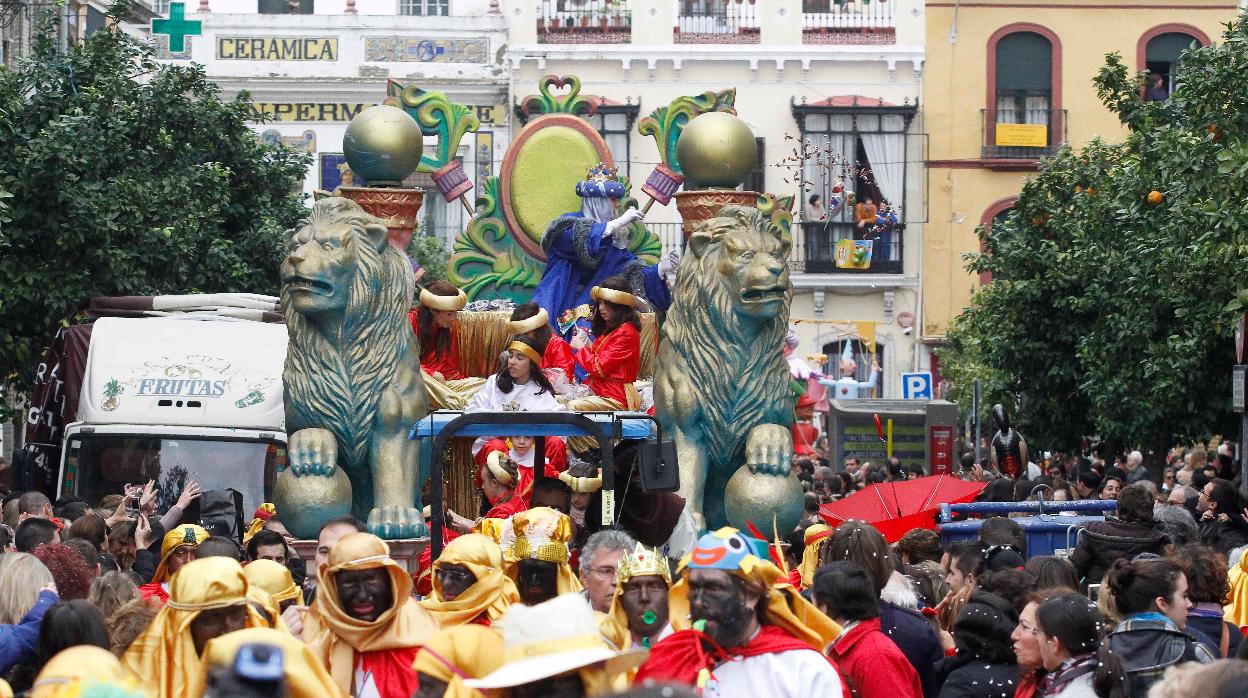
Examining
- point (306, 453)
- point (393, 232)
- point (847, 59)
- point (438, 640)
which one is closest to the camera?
point (438, 640)

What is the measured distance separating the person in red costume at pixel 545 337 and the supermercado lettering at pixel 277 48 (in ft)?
78.4

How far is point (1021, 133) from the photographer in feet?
129

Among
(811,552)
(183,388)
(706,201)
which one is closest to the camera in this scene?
(811,552)

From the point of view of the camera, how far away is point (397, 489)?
11984mm

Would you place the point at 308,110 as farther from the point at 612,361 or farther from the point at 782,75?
the point at 612,361

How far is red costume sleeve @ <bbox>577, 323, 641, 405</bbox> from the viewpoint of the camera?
1287 centimetres

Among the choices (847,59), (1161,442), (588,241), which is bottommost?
(1161,442)

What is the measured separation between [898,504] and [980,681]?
6354 mm

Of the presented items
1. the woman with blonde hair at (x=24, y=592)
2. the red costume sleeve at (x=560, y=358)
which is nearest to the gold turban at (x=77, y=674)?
the woman with blonde hair at (x=24, y=592)

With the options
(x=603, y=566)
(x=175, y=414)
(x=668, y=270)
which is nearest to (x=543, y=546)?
(x=603, y=566)

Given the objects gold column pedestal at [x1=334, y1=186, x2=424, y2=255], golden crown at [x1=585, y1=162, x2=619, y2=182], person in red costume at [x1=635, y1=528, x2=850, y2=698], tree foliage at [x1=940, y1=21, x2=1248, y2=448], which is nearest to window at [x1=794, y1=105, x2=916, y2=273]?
tree foliage at [x1=940, y1=21, x2=1248, y2=448]

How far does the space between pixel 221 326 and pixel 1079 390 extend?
964 centimetres

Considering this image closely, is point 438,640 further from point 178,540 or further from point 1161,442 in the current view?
point 1161,442

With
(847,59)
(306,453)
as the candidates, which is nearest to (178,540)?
(306,453)
